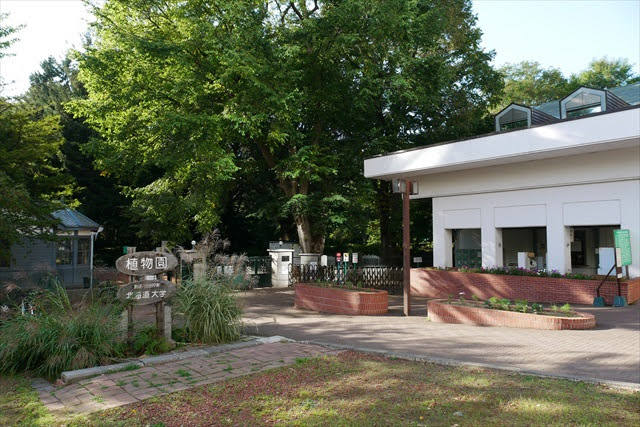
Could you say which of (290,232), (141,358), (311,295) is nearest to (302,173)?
(311,295)

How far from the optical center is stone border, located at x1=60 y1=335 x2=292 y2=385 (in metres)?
6.38

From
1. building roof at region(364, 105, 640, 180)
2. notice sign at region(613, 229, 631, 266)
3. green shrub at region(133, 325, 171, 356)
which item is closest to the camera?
green shrub at region(133, 325, 171, 356)

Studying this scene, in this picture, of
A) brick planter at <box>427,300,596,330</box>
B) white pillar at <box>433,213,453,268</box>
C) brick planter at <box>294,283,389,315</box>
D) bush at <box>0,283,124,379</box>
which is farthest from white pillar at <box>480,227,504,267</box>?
bush at <box>0,283,124,379</box>

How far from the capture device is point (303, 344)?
333 inches

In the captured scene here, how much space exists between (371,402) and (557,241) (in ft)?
46.6

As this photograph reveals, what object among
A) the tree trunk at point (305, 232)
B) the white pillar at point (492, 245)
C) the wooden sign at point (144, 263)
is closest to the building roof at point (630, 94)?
the white pillar at point (492, 245)

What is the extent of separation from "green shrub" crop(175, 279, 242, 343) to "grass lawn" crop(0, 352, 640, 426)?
2.30 m

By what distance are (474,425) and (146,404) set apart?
3.51 meters

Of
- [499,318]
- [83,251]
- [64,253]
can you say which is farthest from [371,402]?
[83,251]

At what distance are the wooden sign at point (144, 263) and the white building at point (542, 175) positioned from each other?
12144mm

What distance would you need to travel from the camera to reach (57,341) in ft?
22.9

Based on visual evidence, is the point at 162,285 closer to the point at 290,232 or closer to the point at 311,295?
the point at 311,295

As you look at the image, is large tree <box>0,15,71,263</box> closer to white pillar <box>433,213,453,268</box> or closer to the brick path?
the brick path

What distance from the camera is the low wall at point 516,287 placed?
1436cm
